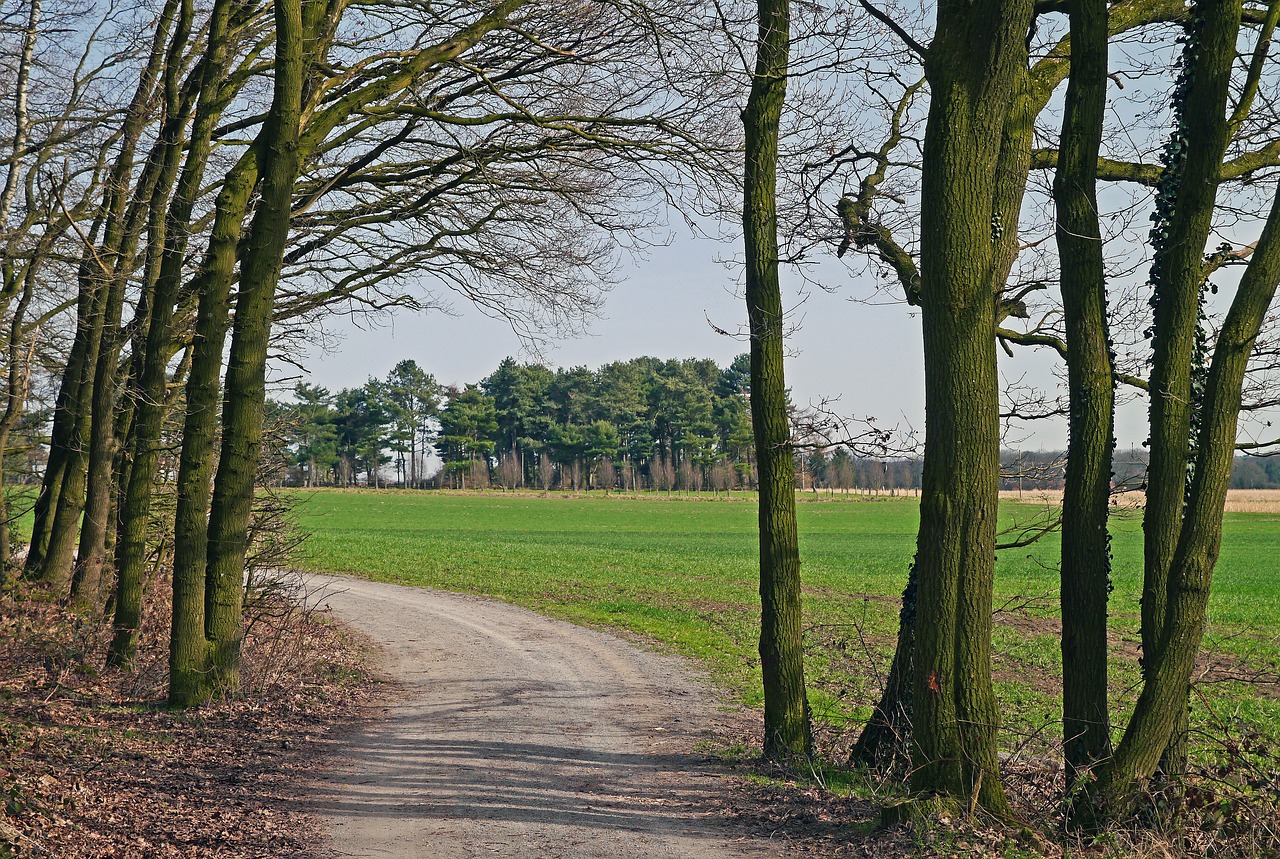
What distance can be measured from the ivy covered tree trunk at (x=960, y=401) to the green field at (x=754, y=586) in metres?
1.07

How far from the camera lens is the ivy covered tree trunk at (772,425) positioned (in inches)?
324

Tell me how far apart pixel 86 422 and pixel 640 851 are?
12322 mm

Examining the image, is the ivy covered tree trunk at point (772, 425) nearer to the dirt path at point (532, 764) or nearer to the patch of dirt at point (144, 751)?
the dirt path at point (532, 764)

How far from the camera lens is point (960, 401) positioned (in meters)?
6.16

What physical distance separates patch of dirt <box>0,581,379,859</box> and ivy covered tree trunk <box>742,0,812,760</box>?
12.5 ft

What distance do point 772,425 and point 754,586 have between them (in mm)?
19768

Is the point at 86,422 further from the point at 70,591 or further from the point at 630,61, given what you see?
the point at 630,61

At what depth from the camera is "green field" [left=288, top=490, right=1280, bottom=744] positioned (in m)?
13.6

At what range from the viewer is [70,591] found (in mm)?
14562

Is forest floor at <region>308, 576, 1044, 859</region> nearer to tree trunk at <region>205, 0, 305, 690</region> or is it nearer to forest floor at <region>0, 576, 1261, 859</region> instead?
forest floor at <region>0, 576, 1261, 859</region>

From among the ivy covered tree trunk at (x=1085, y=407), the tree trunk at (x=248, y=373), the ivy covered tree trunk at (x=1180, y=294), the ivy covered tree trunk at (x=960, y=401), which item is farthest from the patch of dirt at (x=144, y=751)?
the ivy covered tree trunk at (x=1180, y=294)

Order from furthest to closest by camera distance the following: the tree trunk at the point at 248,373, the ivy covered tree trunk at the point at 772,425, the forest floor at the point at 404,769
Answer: the tree trunk at the point at 248,373 < the ivy covered tree trunk at the point at 772,425 < the forest floor at the point at 404,769

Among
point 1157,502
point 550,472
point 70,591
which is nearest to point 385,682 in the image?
point 70,591

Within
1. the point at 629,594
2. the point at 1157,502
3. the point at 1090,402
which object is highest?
the point at 1090,402
